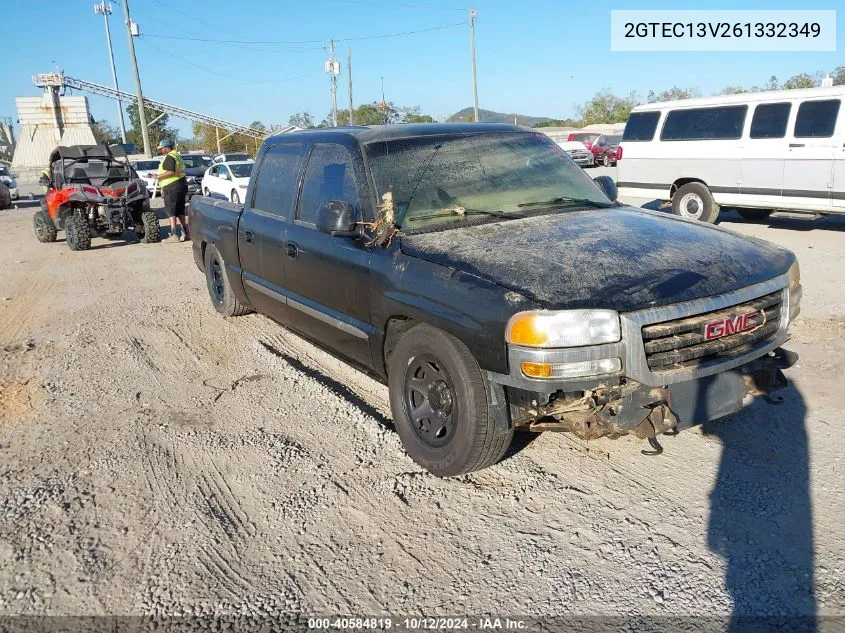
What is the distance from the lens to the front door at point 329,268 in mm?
3959

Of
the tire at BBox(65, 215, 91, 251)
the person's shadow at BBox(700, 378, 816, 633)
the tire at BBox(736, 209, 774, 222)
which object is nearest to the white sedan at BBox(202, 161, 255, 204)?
the tire at BBox(65, 215, 91, 251)

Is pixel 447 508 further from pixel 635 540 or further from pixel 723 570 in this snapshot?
pixel 723 570

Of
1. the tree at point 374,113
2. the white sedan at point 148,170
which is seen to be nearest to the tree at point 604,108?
the tree at point 374,113

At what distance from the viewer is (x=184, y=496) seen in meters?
Answer: 3.43

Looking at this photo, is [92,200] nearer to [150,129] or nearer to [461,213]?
[461,213]

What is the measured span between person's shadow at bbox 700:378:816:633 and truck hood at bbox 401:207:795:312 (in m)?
0.98

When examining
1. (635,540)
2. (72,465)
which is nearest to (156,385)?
(72,465)

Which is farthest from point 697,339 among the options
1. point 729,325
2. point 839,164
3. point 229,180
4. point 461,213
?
point 229,180

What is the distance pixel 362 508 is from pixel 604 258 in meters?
1.68

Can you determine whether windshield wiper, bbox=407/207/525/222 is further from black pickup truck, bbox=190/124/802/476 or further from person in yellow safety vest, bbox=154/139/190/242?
person in yellow safety vest, bbox=154/139/190/242

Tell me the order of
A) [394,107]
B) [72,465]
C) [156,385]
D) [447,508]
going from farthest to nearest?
1. [394,107]
2. [156,385]
3. [72,465]
4. [447,508]

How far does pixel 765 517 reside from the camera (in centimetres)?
304

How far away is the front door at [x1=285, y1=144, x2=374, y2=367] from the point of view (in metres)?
3.96

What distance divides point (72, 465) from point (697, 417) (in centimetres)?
330
